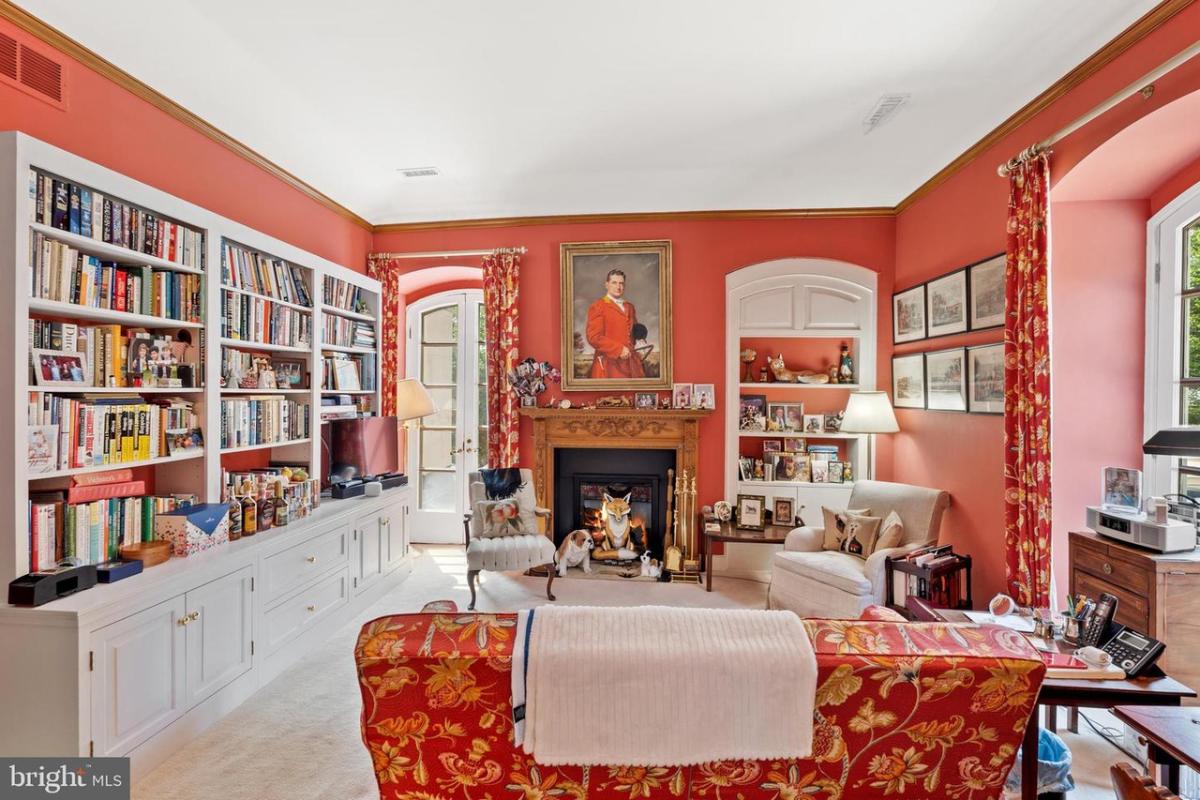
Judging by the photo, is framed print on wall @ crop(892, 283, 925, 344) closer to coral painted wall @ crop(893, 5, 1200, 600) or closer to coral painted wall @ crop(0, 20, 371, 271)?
coral painted wall @ crop(893, 5, 1200, 600)

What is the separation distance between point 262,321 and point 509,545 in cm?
224

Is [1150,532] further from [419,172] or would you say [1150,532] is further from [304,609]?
[419,172]

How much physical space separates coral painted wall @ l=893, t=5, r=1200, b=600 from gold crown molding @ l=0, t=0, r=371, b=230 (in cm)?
481

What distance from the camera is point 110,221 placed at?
8.05 ft

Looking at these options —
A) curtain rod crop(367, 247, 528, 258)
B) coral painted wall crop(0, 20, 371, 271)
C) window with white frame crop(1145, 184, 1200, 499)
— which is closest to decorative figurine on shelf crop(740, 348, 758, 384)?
curtain rod crop(367, 247, 528, 258)

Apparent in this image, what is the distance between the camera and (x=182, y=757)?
2.36m

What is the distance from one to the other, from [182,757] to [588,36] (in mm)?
3756

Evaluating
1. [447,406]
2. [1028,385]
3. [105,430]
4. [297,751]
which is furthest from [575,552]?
[1028,385]

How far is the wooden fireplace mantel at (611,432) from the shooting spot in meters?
4.86

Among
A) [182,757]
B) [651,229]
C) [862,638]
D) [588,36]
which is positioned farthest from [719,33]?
[182,757]

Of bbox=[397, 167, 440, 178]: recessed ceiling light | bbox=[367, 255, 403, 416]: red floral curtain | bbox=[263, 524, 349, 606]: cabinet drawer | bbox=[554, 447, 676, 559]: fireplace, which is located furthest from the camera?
bbox=[367, 255, 403, 416]: red floral curtain

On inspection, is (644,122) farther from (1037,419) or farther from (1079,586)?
(1079,586)

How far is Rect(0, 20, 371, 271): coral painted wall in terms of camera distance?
2406mm

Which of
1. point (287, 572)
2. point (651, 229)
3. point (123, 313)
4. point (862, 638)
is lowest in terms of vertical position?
point (287, 572)
